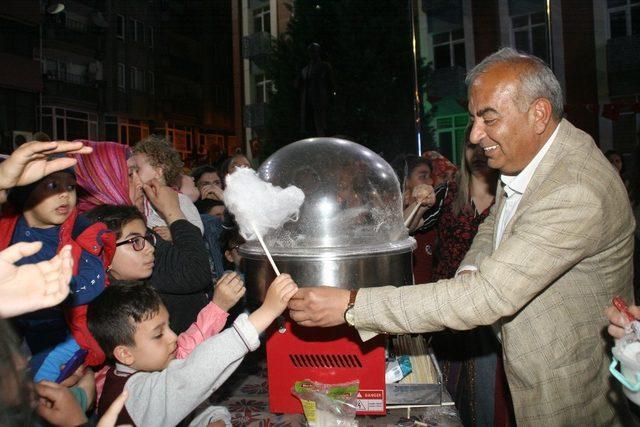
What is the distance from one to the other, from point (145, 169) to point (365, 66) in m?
12.0

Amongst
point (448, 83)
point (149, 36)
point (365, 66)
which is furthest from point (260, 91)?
point (448, 83)

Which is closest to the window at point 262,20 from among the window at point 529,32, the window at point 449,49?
the window at point 449,49

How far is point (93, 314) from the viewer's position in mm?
1688

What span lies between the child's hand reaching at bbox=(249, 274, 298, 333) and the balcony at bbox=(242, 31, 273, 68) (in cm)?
1873

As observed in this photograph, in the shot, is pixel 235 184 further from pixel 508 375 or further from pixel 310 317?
pixel 508 375

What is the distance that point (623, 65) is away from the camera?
1222 cm

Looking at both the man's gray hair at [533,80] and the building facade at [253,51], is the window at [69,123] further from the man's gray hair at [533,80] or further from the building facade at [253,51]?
the man's gray hair at [533,80]

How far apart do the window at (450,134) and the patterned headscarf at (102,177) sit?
42.8ft

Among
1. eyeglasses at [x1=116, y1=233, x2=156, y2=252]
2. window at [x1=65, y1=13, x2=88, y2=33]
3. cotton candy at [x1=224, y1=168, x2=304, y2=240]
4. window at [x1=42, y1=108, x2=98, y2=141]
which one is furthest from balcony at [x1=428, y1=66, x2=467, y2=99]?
cotton candy at [x1=224, y1=168, x2=304, y2=240]

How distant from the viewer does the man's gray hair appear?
5.34 feet

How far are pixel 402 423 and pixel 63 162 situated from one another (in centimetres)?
124

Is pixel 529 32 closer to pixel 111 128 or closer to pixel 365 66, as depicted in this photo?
pixel 365 66

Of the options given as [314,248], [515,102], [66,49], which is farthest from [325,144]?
[66,49]

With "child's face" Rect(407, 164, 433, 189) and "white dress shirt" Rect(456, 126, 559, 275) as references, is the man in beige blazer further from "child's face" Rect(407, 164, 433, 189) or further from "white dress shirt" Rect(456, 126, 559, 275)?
"child's face" Rect(407, 164, 433, 189)
